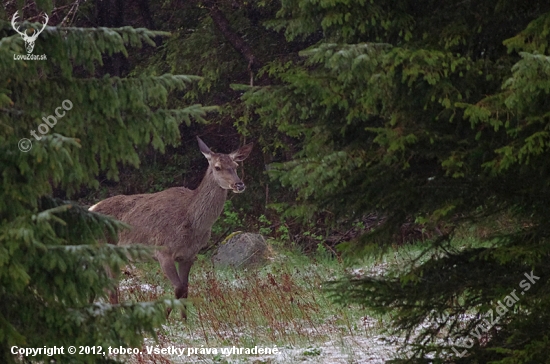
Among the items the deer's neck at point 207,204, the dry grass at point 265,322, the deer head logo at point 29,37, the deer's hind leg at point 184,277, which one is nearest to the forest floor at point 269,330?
the dry grass at point 265,322

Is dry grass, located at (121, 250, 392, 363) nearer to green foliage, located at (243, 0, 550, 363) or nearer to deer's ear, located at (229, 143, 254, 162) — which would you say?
deer's ear, located at (229, 143, 254, 162)

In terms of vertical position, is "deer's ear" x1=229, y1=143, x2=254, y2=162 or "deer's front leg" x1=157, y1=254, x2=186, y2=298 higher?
"deer's ear" x1=229, y1=143, x2=254, y2=162

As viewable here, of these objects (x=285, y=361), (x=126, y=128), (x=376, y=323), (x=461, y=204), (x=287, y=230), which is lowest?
(x=287, y=230)

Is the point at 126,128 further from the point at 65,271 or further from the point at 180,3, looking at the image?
the point at 180,3

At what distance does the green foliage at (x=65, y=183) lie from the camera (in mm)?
4422

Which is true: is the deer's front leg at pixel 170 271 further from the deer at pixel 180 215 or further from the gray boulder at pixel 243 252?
the gray boulder at pixel 243 252

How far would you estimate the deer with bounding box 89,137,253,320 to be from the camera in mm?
11844

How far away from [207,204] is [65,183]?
7.26m

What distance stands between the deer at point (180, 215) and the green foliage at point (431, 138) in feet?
19.1

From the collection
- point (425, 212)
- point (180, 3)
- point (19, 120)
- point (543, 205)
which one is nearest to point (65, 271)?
point (19, 120)

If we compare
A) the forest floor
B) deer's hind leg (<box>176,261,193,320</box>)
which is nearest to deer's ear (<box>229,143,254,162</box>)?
deer's hind leg (<box>176,261,193,320</box>)

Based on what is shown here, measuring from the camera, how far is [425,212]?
6.04m

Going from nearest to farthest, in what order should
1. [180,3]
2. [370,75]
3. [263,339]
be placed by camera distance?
1. [370,75]
2. [263,339]
3. [180,3]

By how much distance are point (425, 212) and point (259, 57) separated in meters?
12.1
